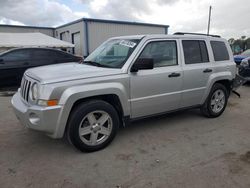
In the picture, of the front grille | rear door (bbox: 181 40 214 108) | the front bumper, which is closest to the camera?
the front bumper

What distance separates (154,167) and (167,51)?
211cm

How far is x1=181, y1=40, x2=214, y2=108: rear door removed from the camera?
4191 millimetres

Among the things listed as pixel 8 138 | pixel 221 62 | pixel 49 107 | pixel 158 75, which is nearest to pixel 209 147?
pixel 158 75

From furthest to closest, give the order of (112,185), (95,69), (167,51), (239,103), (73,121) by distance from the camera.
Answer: (239,103), (167,51), (95,69), (73,121), (112,185)

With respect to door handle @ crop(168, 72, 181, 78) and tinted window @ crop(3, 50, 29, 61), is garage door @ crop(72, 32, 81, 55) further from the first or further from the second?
door handle @ crop(168, 72, 181, 78)

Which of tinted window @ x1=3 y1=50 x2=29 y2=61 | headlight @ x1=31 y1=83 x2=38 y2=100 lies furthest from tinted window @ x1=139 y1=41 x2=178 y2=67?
tinted window @ x1=3 y1=50 x2=29 y2=61

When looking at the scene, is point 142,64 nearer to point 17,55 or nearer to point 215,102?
point 215,102

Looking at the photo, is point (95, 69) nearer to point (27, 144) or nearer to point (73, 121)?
point (73, 121)

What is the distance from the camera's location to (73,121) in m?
3.05

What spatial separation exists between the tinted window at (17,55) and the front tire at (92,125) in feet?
19.4

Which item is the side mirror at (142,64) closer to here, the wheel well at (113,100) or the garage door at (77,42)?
the wheel well at (113,100)

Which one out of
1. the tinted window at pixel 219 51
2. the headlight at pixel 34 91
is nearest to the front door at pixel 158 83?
the tinted window at pixel 219 51

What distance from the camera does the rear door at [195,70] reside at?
4191 mm

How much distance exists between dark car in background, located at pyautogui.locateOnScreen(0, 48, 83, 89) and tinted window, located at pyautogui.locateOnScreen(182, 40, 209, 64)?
4.14 metres
